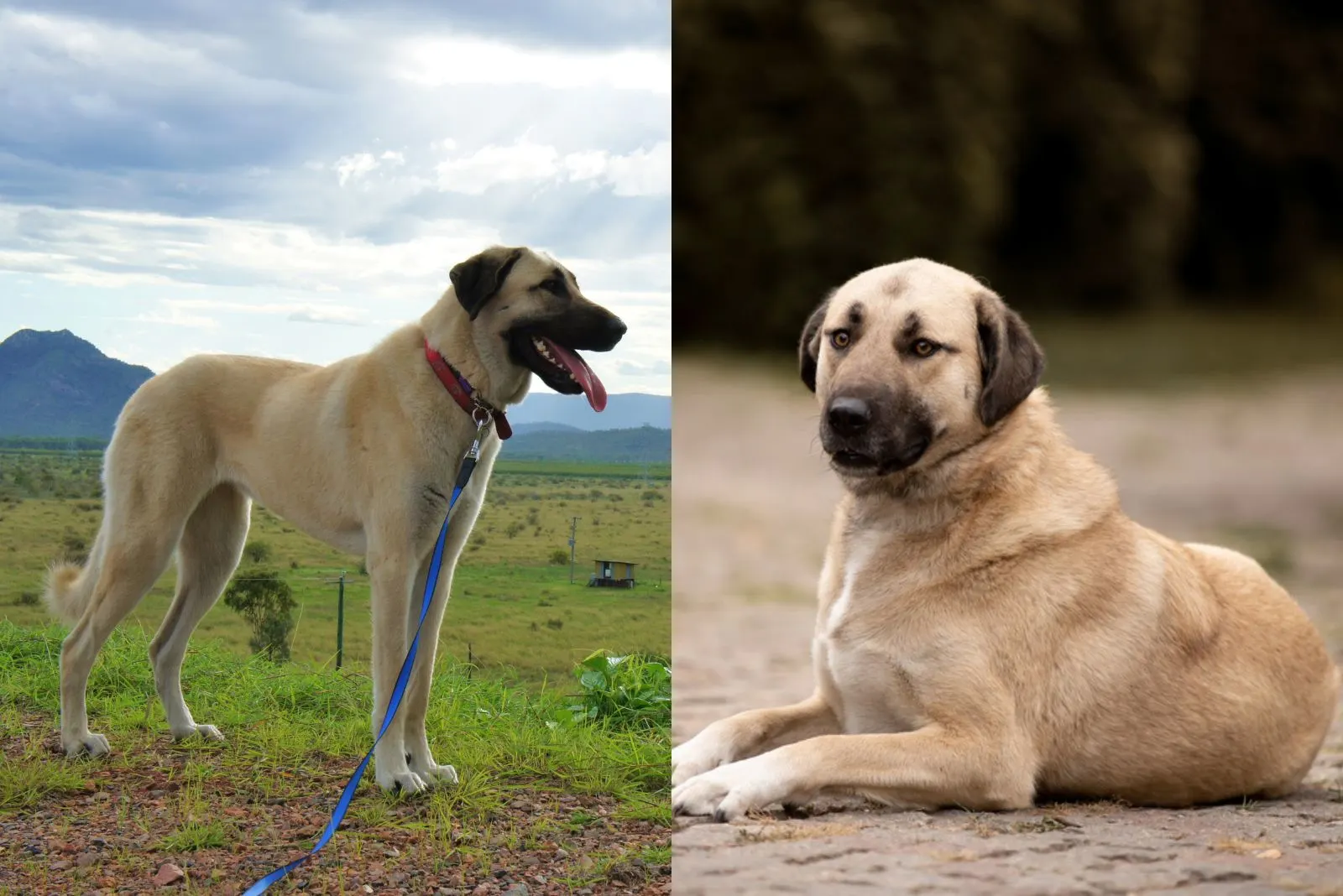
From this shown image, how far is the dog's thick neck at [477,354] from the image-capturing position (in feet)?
9.25

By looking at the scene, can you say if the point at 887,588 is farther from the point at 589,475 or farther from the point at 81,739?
the point at 81,739

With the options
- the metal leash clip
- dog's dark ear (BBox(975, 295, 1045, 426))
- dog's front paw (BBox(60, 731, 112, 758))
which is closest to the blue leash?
the metal leash clip

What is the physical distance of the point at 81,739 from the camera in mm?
2852

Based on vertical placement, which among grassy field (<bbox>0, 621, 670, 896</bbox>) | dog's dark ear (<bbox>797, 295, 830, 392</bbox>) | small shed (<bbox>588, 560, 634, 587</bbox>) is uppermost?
dog's dark ear (<bbox>797, 295, 830, 392</bbox>)

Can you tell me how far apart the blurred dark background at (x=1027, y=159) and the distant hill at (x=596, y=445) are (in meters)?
5.86

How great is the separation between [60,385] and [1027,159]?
9.41 meters

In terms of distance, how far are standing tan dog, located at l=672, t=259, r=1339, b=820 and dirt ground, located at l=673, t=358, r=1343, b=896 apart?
3.5 inches

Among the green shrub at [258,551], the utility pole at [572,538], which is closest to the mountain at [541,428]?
the utility pole at [572,538]

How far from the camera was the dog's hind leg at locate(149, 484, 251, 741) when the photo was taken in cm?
289

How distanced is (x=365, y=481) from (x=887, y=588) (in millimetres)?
1094

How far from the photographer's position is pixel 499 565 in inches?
122

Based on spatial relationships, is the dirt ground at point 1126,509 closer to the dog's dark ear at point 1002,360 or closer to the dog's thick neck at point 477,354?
the dog's dark ear at point 1002,360

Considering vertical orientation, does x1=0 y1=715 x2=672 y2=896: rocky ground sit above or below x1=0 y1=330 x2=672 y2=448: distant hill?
below

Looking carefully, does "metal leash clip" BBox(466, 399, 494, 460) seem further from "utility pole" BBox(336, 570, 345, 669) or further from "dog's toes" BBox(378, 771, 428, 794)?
"dog's toes" BBox(378, 771, 428, 794)
